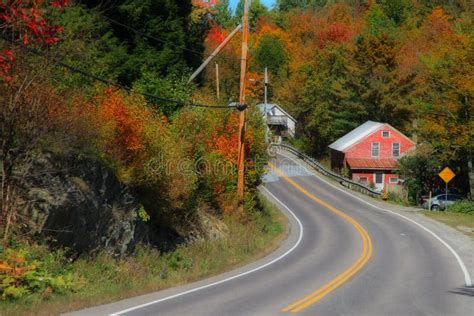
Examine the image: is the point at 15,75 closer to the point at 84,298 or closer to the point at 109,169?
the point at 109,169

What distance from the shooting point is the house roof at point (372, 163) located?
62000 mm

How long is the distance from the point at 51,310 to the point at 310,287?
24.8 ft

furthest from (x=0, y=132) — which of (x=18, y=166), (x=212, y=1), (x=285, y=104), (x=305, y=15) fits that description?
(x=305, y=15)

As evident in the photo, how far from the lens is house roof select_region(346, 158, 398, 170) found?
62.0 meters

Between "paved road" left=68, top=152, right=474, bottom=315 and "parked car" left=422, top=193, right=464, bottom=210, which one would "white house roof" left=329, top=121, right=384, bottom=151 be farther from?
"paved road" left=68, top=152, right=474, bottom=315

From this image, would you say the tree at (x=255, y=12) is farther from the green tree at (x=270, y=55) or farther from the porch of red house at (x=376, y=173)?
the porch of red house at (x=376, y=173)

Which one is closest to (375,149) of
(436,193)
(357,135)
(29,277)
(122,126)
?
(357,135)

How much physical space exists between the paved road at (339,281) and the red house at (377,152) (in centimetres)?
2550

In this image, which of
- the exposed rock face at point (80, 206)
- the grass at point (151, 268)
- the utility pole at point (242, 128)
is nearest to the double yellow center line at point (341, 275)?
the grass at point (151, 268)

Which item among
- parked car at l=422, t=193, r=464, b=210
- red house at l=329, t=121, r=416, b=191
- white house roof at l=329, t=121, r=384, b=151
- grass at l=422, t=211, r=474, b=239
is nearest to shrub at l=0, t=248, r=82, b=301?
grass at l=422, t=211, r=474, b=239

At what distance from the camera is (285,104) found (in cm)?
10019

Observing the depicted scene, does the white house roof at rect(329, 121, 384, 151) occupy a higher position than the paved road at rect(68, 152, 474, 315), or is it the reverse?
the white house roof at rect(329, 121, 384, 151)

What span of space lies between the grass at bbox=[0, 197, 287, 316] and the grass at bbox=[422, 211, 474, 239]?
9579 millimetres

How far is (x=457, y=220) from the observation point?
36.4 m
